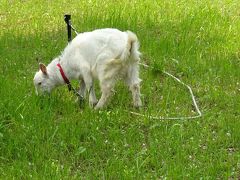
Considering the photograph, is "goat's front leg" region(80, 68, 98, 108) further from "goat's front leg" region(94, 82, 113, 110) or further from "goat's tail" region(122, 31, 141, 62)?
"goat's tail" region(122, 31, 141, 62)

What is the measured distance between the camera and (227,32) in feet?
31.2

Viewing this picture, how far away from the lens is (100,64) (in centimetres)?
686

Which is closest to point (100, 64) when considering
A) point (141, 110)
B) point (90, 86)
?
point (90, 86)

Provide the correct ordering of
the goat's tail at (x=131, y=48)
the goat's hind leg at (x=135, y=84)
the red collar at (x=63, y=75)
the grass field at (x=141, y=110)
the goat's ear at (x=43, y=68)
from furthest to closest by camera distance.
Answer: the red collar at (x=63, y=75), the goat's ear at (x=43, y=68), the goat's hind leg at (x=135, y=84), the goat's tail at (x=131, y=48), the grass field at (x=141, y=110)

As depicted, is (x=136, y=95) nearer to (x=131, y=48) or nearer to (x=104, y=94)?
(x=104, y=94)

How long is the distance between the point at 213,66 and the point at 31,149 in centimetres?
360

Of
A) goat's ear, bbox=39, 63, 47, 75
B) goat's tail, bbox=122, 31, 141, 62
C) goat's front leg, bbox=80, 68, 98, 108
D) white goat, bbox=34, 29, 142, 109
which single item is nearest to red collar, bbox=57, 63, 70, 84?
white goat, bbox=34, 29, 142, 109

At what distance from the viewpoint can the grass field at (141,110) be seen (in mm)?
5469

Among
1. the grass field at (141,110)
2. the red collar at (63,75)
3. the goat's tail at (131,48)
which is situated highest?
the goat's tail at (131,48)

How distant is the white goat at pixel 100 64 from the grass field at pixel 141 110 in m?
0.24

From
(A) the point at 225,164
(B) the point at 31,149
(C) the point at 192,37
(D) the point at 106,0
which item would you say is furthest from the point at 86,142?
(D) the point at 106,0

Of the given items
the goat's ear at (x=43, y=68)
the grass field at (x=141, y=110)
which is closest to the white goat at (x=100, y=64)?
the goat's ear at (x=43, y=68)

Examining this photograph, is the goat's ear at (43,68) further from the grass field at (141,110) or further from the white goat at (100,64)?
the grass field at (141,110)

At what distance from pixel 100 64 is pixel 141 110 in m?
0.78
